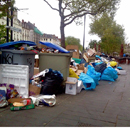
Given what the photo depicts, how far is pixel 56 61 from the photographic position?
5461 mm

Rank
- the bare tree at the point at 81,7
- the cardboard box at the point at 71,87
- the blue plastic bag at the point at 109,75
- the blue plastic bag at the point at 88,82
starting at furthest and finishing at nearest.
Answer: the bare tree at the point at 81,7 < the blue plastic bag at the point at 109,75 < the blue plastic bag at the point at 88,82 < the cardboard box at the point at 71,87

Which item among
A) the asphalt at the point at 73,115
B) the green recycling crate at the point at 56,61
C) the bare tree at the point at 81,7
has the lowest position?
the asphalt at the point at 73,115

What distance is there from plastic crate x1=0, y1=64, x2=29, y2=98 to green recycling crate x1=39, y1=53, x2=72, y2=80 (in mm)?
1211

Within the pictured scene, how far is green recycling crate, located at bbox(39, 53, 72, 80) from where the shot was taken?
17.8 feet

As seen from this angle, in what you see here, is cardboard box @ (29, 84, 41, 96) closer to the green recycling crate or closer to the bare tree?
the green recycling crate

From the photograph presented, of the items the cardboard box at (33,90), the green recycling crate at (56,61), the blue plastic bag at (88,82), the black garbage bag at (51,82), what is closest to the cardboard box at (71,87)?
the green recycling crate at (56,61)

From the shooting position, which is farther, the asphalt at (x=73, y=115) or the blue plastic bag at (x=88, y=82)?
the blue plastic bag at (x=88, y=82)

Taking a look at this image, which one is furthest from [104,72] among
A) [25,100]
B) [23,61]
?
[25,100]

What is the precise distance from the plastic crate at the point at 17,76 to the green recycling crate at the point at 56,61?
1.21 meters

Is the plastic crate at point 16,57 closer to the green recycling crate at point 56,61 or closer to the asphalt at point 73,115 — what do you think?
the green recycling crate at point 56,61

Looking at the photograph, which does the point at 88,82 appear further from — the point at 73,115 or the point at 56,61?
the point at 73,115

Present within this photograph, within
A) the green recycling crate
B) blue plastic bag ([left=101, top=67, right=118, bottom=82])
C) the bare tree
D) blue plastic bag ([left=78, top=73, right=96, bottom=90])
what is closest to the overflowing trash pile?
blue plastic bag ([left=78, top=73, right=96, bottom=90])

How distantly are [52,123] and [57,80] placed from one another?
6.35ft

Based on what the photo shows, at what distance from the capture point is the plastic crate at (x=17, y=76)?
4.41m
